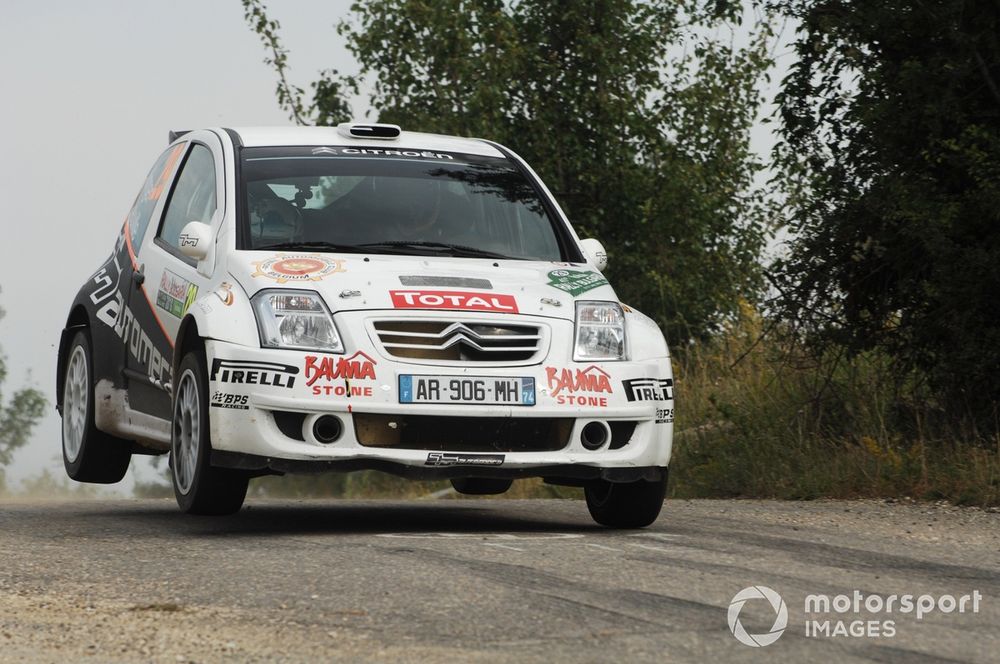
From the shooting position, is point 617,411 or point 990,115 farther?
point 990,115

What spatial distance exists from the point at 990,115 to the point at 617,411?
4503mm

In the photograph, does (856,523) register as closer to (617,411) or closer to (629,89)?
(617,411)

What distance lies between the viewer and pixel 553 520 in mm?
8711

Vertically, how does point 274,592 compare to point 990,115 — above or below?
below

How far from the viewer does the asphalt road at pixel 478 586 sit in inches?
181

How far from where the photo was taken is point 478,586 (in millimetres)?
5582

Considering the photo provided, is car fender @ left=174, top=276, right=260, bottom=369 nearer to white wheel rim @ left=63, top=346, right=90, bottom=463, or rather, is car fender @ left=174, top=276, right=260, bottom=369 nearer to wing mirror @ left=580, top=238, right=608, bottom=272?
wing mirror @ left=580, top=238, right=608, bottom=272

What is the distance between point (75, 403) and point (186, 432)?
109 inches

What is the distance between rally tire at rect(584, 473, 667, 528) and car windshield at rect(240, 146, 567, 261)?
129 cm

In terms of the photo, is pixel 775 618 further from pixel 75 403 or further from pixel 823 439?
pixel 823 439

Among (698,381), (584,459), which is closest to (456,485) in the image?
(584,459)

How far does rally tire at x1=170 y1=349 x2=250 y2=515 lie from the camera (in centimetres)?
739

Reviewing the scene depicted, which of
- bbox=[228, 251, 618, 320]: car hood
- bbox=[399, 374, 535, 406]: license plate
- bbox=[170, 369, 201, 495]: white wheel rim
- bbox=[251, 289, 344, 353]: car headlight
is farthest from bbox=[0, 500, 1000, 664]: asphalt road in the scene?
bbox=[228, 251, 618, 320]: car hood

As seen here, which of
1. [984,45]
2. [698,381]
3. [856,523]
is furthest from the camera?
[698,381]
